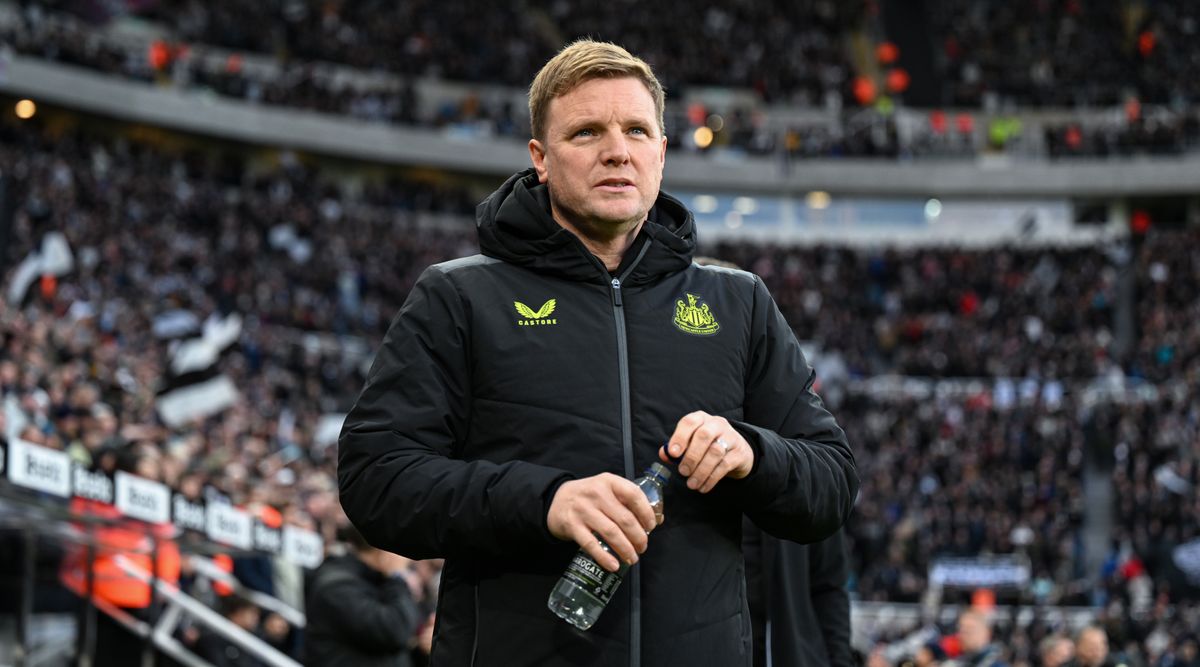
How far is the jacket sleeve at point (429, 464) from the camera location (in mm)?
2363

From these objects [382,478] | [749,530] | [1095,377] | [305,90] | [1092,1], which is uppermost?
[1092,1]

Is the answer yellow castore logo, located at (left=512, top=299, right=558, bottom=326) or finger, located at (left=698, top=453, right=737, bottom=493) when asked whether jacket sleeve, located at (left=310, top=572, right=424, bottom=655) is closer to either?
yellow castore logo, located at (left=512, top=299, right=558, bottom=326)

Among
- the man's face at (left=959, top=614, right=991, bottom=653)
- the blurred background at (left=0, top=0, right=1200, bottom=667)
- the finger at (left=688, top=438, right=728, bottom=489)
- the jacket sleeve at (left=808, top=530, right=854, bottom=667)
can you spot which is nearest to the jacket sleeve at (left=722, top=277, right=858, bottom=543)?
the finger at (left=688, top=438, right=728, bottom=489)

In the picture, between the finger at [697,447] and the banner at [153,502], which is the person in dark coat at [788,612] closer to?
the finger at [697,447]

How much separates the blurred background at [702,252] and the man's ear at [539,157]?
3019 mm

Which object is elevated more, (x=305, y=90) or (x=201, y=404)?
(x=305, y=90)

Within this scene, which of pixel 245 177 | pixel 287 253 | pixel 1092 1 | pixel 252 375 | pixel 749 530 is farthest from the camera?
pixel 1092 1

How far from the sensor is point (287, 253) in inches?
1137

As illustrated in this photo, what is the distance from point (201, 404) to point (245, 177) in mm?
21379

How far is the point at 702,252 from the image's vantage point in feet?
116

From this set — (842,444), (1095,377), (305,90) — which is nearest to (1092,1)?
(1095,377)

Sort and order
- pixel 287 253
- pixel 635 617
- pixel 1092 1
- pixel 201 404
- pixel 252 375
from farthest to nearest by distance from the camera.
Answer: pixel 1092 1, pixel 287 253, pixel 252 375, pixel 201 404, pixel 635 617

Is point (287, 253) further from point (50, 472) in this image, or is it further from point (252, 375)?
point (50, 472)

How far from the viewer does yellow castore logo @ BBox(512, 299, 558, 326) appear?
8.39 ft
